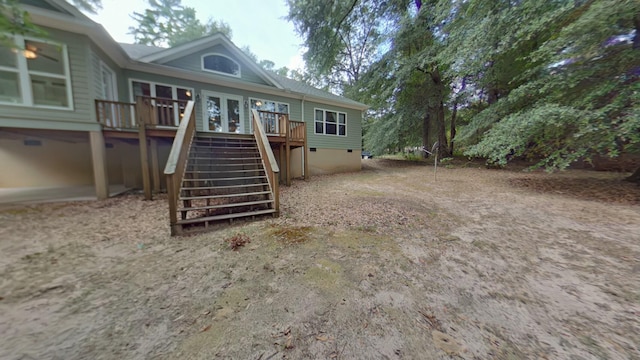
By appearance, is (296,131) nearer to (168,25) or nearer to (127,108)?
(127,108)

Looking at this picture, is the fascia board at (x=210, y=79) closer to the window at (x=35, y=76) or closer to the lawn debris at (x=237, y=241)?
the window at (x=35, y=76)

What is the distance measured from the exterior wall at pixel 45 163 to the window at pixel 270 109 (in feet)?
21.0

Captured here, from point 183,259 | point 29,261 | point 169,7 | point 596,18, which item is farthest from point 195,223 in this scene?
point 169,7

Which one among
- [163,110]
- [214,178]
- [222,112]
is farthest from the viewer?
[222,112]

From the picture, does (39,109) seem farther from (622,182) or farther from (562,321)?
(622,182)

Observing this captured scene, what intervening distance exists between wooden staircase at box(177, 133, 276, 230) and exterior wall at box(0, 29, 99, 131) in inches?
101

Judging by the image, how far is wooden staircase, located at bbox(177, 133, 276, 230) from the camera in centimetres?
445

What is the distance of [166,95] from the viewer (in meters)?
8.28

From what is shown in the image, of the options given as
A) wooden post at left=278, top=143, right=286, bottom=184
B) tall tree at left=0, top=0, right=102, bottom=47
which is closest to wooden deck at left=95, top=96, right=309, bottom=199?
wooden post at left=278, top=143, right=286, bottom=184

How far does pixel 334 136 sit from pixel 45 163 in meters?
12.1

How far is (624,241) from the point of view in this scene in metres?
3.45

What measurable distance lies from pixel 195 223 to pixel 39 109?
203 inches

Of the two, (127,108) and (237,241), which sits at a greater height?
(127,108)

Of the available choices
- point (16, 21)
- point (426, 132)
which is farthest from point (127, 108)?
point (426, 132)
